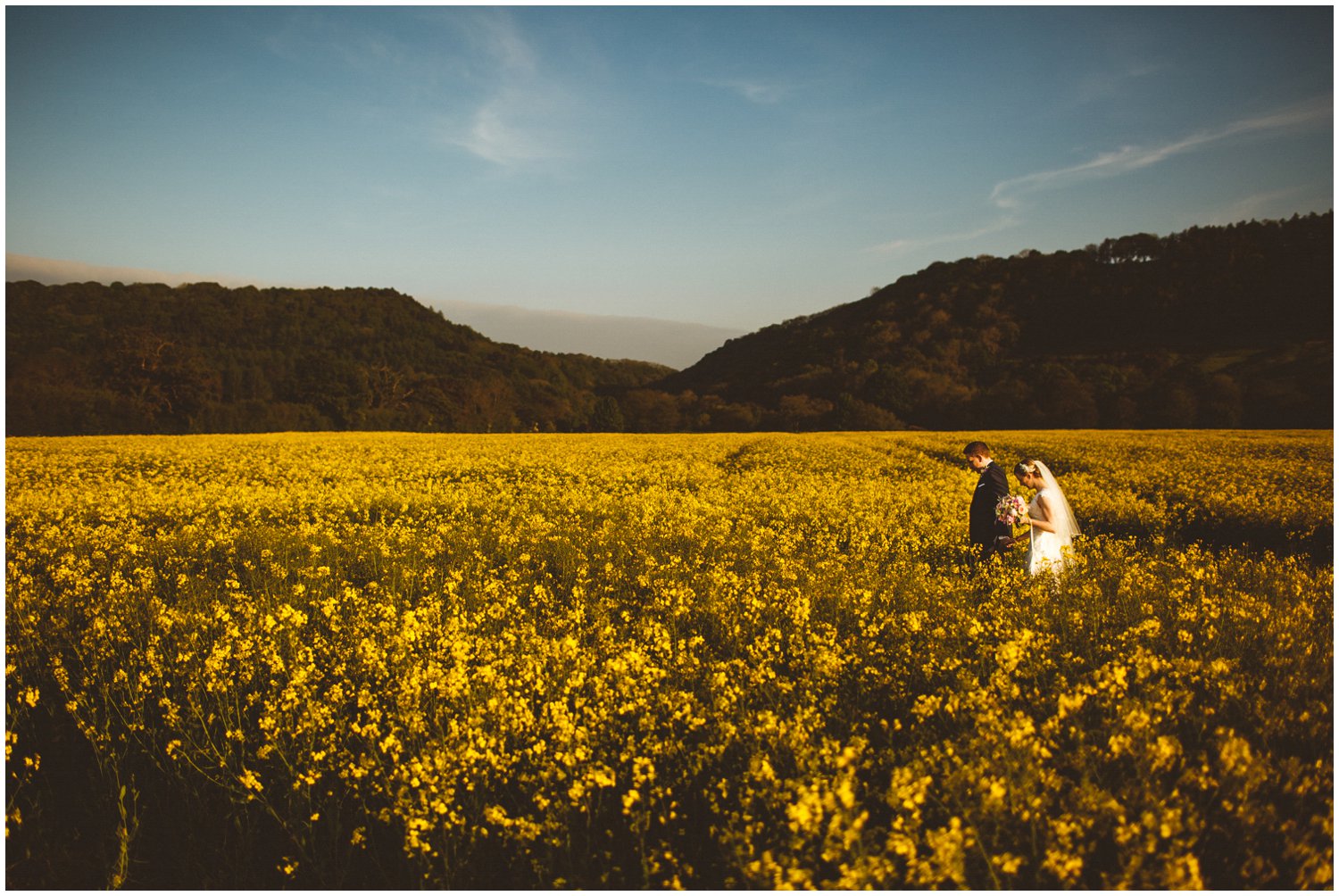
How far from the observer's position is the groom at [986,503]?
649 cm

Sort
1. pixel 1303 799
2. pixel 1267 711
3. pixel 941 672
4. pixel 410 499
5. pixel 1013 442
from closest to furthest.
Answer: pixel 1303 799 → pixel 1267 711 → pixel 941 672 → pixel 410 499 → pixel 1013 442

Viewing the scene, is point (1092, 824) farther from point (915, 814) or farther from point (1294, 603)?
point (1294, 603)

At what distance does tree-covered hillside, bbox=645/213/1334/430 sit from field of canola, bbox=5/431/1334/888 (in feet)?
152

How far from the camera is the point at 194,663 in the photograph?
14.3 ft

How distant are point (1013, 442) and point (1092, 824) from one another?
2509 centimetres

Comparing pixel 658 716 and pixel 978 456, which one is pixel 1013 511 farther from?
pixel 658 716

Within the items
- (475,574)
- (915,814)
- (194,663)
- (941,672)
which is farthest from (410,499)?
(915,814)

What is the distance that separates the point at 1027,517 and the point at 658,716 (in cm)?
463

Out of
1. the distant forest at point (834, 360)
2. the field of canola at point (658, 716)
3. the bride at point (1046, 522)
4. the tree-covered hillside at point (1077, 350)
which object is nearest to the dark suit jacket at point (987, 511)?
the bride at point (1046, 522)

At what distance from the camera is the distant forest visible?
42.8m

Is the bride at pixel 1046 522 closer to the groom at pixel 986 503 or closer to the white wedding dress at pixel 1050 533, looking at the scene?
the white wedding dress at pixel 1050 533

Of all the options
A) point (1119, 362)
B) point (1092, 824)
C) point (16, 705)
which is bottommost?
point (16, 705)

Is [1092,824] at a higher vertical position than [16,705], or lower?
higher

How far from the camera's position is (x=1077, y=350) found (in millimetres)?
64688
